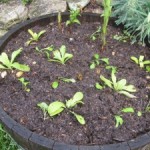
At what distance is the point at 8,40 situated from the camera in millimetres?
2043

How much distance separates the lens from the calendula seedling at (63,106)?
1615 mm

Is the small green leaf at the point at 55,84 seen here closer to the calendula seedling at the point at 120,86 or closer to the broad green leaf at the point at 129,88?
the calendula seedling at the point at 120,86

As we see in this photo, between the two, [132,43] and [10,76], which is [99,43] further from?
[10,76]

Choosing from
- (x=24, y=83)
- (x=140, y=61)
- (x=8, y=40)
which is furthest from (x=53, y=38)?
(x=140, y=61)

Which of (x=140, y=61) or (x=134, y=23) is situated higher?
(x=134, y=23)

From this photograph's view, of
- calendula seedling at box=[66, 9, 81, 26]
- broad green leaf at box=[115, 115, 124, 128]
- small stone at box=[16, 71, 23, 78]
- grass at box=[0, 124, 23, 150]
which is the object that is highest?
calendula seedling at box=[66, 9, 81, 26]

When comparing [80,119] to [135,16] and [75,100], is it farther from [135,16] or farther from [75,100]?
[135,16]

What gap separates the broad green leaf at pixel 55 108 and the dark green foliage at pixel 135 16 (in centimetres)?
71

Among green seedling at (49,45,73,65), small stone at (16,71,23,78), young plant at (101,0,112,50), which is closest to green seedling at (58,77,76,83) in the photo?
green seedling at (49,45,73,65)

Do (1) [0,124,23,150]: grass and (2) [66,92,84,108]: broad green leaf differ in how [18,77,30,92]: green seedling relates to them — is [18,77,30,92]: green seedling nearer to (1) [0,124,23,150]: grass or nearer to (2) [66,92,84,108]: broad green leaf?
(2) [66,92,84,108]: broad green leaf

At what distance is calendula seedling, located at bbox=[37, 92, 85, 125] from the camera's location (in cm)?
161

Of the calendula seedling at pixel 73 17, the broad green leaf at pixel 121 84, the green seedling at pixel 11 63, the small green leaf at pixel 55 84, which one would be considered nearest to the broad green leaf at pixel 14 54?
the green seedling at pixel 11 63

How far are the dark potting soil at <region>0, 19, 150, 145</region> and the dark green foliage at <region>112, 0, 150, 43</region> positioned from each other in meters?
0.10

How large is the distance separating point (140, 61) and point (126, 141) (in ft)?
A: 1.98
